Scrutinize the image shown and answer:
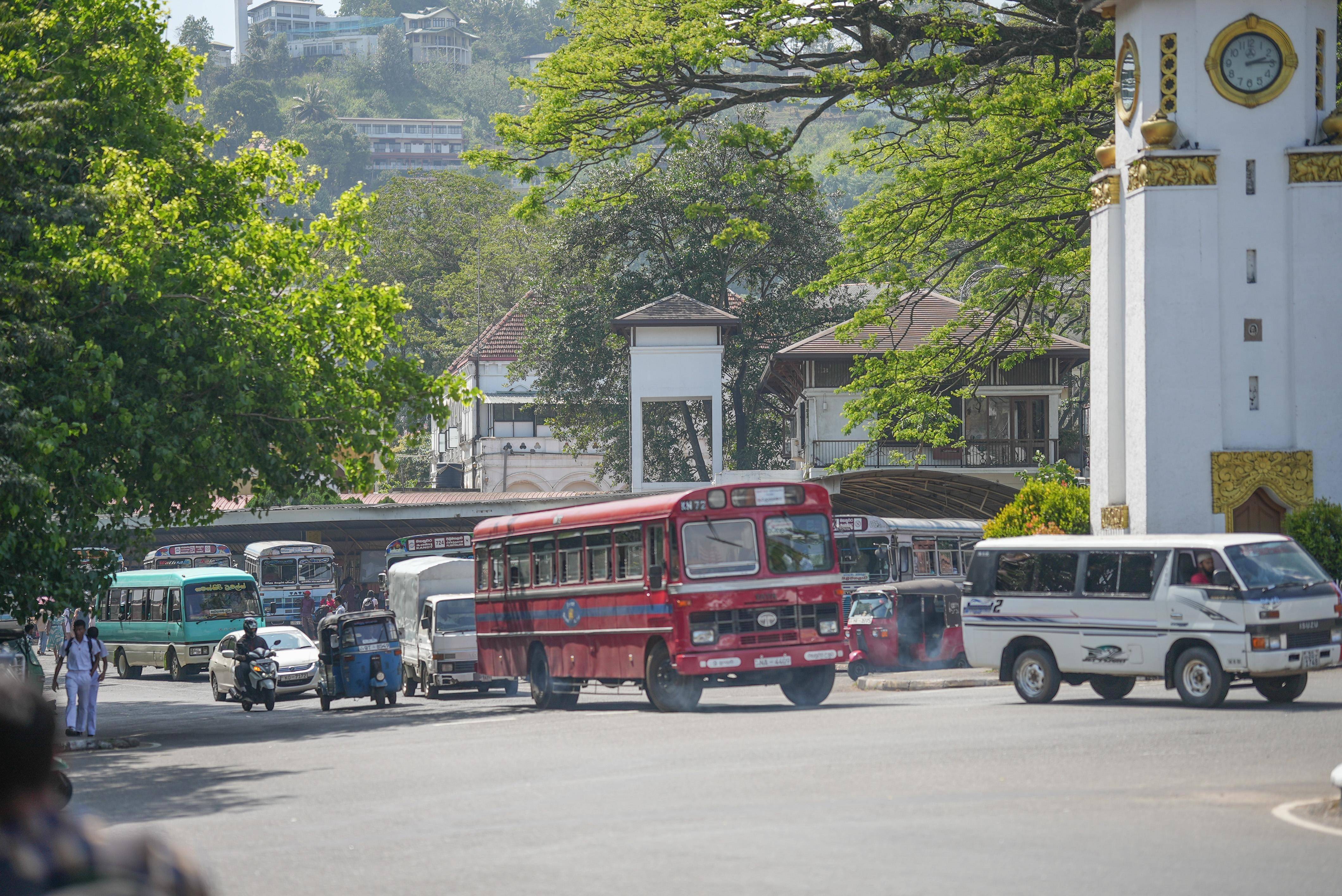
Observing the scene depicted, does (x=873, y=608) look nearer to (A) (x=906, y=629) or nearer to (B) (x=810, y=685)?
(A) (x=906, y=629)

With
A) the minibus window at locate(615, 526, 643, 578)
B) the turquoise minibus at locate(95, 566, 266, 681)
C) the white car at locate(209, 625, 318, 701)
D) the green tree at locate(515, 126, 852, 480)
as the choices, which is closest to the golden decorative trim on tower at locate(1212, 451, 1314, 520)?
the minibus window at locate(615, 526, 643, 578)

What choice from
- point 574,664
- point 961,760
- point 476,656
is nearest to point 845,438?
point 476,656

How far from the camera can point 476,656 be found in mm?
31750

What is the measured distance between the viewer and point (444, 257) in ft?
317

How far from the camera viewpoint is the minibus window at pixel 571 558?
2455 cm

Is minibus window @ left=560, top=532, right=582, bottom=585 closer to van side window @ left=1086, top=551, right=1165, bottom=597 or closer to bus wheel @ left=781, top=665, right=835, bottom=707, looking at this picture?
bus wheel @ left=781, top=665, right=835, bottom=707

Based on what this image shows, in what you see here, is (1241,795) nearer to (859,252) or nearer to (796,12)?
(796,12)

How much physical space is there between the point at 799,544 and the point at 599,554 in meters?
3.31

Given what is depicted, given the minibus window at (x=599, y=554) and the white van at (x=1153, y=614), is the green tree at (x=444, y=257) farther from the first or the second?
the white van at (x=1153, y=614)

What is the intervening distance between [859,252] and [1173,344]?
324 inches

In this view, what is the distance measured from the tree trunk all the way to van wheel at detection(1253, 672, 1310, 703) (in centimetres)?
4156

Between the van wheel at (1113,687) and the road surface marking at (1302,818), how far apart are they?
30.1 ft

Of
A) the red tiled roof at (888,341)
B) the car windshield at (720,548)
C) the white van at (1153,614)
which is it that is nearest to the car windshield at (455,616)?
the car windshield at (720,548)

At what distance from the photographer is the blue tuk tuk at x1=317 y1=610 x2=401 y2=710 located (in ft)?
103
